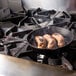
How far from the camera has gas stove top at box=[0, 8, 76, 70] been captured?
2.29ft

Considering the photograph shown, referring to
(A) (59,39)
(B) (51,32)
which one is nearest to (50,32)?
(B) (51,32)

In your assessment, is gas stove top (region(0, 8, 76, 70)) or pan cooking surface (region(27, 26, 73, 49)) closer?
gas stove top (region(0, 8, 76, 70))

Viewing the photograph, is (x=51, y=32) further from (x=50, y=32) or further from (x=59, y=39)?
(x=59, y=39)

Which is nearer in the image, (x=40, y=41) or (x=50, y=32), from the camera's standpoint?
(x=40, y=41)

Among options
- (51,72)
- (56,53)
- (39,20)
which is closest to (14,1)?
(39,20)

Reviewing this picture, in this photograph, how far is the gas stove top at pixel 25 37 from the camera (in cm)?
70

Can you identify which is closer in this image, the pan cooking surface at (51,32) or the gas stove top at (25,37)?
the gas stove top at (25,37)

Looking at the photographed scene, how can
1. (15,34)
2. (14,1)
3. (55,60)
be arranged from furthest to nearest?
(14,1)
(15,34)
(55,60)

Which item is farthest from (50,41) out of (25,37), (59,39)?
(25,37)

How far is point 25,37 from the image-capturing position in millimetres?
857

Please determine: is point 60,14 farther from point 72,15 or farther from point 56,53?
point 56,53

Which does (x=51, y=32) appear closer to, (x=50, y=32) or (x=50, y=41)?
(x=50, y=32)

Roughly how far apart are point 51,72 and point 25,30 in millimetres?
385

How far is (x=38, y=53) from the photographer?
72cm
